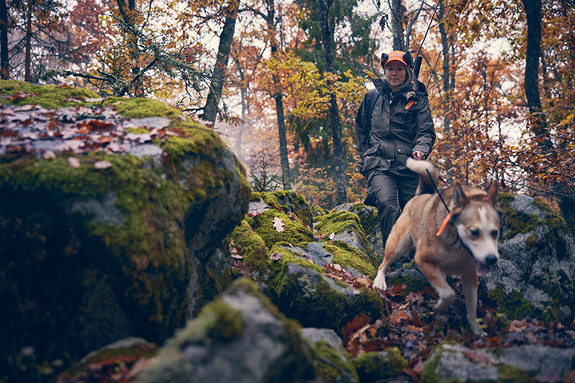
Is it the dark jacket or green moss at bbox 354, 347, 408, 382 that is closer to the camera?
green moss at bbox 354, 347, 408, 382

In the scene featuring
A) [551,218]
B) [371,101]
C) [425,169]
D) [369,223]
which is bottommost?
[369,223]

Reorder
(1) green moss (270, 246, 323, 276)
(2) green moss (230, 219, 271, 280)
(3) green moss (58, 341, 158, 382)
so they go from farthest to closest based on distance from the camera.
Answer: (2) green moss (230, 219, 271, 280), (1) green moss (270, 246, 323, 276), (3) green moss (58, 341, 158, 382)

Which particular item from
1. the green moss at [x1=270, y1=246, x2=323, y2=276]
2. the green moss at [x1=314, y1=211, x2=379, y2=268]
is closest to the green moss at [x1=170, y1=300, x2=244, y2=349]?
the green moss at [x1=270, y1=246, x2=323, y2=276]

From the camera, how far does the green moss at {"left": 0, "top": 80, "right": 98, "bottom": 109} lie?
392cm

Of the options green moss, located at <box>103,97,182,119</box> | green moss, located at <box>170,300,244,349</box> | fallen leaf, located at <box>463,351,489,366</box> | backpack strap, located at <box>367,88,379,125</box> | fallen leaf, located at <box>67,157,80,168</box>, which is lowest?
fallen leaf, located at <box>463,351,489,366</box>

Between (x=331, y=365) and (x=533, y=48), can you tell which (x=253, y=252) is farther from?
(x=533, y=48)

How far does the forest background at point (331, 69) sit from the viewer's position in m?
7.76

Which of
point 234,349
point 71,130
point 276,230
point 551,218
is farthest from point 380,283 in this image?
point 71,130

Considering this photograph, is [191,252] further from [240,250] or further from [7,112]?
[7,112]

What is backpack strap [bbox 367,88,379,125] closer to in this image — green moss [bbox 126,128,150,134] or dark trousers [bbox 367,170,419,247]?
dark trousers [bbox 367,170,419,247]

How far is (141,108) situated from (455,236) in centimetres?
404

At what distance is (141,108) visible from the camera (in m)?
3.95

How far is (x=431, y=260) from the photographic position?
402 centimetres

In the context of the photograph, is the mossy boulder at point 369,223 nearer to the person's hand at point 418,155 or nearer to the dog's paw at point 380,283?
the dog's paw at point 380,283
